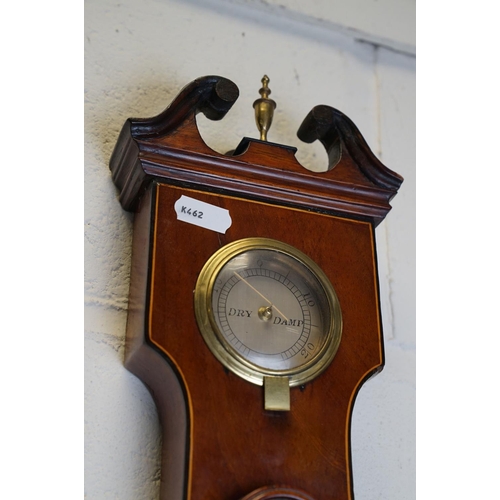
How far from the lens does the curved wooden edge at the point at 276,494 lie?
80 cm

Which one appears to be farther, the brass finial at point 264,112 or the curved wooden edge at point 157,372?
the brass finial at point 264,112

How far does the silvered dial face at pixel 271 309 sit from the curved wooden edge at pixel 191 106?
0.20m

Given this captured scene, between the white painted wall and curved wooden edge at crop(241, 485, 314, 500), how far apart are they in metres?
0.18

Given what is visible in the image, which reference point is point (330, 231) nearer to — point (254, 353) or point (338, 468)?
point (254, 353)

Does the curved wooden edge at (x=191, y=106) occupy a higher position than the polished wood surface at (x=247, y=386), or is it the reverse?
the curved wooden edge at (x=191, y=106)

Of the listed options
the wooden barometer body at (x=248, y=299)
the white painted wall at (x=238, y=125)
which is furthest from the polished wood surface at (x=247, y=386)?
the white painted wall at (x=238, y=125)

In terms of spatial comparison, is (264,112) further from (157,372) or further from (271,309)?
(157,372)

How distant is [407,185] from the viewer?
1.29 m

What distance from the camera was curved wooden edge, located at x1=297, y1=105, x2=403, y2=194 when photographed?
3.38ft

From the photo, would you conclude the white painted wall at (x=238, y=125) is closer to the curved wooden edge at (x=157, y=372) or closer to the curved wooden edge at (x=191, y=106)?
the curved wooden edge at (x=157, y=372)

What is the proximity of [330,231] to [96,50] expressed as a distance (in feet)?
1.56

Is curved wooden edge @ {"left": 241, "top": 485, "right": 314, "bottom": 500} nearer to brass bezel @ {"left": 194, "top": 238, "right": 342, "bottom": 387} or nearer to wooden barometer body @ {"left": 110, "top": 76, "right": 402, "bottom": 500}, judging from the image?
wooden barometer body @ {"left": 110, "top": 76, "right": 402, "bottom": 500}

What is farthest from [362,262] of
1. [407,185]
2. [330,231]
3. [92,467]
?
[92,467]

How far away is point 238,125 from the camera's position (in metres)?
1.17
